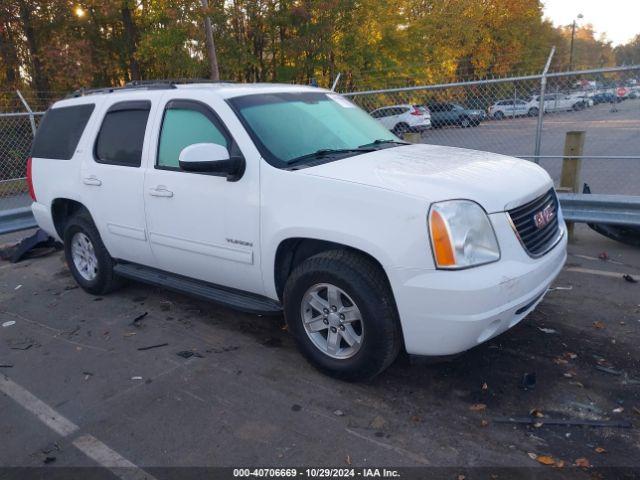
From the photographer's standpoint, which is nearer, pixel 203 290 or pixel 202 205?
Answer: pixel 202 205

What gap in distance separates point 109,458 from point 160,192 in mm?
2084

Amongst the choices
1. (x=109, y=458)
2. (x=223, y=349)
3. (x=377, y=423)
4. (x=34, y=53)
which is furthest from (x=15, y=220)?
(x=34, y=53)

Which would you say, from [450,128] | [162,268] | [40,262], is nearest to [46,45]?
[40,262]

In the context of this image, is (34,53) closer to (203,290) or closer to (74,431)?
(203,290)

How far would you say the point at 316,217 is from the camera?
135 inches

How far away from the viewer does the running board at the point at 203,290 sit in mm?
3934

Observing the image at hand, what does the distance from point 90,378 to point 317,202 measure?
2.06 meters

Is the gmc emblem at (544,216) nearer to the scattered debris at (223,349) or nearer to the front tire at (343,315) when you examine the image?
the front tire at (343,315)

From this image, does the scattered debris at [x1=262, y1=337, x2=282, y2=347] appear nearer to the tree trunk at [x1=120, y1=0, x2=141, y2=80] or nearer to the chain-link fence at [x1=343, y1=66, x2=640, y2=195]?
the chain-link fence at [x1=343, y1=66, x2=640, y2=195]

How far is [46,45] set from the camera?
19.0 meters

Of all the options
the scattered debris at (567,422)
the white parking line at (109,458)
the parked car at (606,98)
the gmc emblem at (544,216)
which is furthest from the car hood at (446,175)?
the parked car at (606,98)

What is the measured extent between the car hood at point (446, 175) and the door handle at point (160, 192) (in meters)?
1.27

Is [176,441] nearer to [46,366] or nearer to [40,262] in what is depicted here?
[46,366]

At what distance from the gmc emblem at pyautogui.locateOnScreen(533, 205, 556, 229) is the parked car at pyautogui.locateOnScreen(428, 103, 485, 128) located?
4.58 metres
